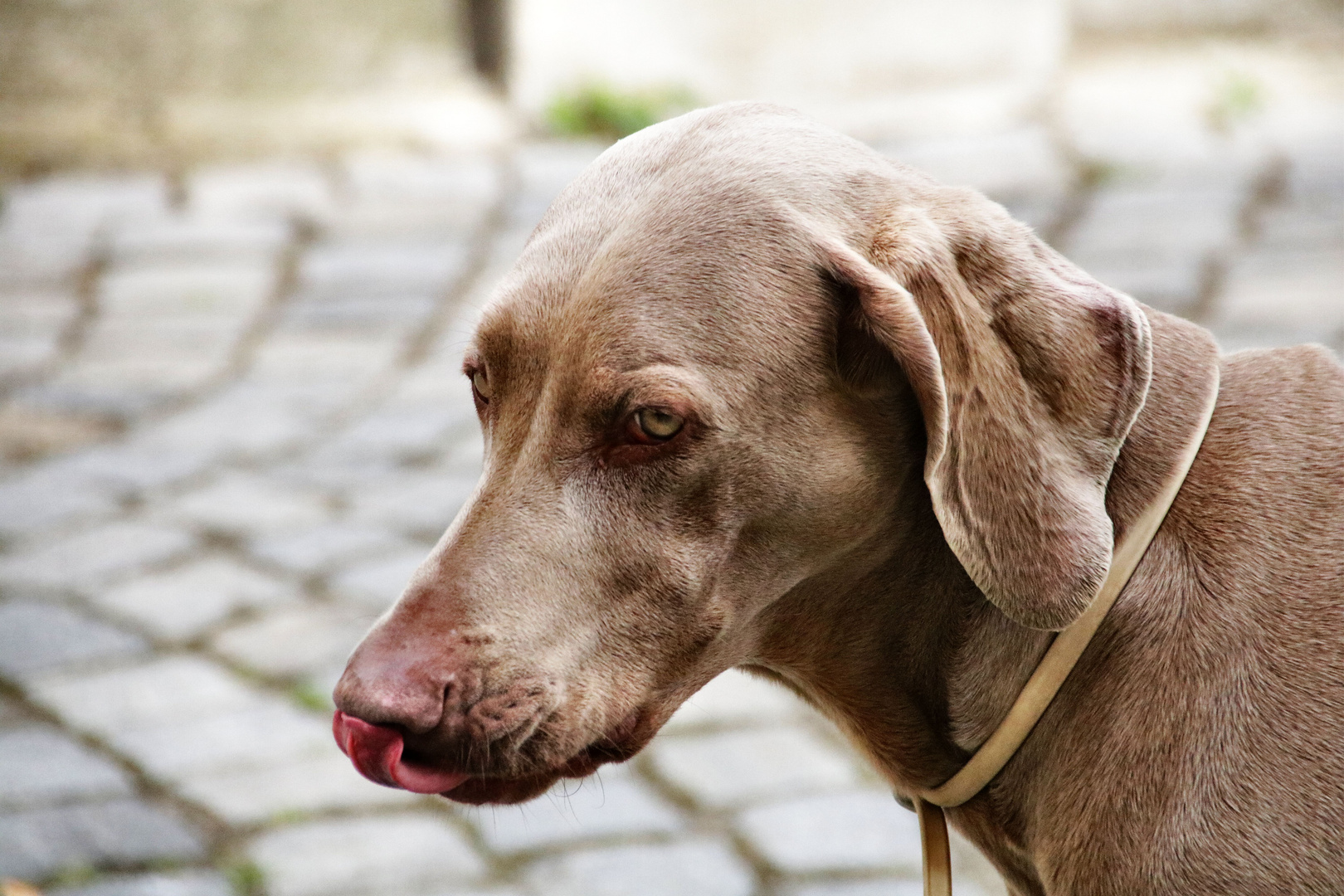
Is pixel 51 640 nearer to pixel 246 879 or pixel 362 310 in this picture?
pixel 246 879

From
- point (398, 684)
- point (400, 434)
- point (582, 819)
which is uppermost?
point (398, 684)

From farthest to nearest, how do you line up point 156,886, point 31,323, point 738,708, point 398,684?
point 31,323 → point 738,708 → point 156,886 → point 398,684

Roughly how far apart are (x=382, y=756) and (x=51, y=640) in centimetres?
300

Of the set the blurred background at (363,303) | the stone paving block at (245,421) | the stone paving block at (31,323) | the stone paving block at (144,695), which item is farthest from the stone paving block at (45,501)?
the stone paving block at (144,695)

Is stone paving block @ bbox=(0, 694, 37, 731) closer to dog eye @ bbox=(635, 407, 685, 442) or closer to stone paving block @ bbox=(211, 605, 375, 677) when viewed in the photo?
stone paving block @ bbox=(211, 605, 375, 677)

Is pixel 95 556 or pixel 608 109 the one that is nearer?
pixel 95 556

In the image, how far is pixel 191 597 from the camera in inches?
192

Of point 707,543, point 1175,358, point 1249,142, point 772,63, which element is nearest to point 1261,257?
point 1249,142

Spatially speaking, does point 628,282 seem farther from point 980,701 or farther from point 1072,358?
point 980,701

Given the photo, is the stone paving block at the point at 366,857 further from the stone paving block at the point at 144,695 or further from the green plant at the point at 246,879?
the stone paving block at the point at 144,695

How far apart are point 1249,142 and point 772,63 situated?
265cm

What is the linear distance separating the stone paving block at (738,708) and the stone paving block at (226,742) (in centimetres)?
99

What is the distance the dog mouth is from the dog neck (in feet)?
0.99

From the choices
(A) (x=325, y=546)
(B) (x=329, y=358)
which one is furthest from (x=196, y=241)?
(A) (x=325, y=546)
